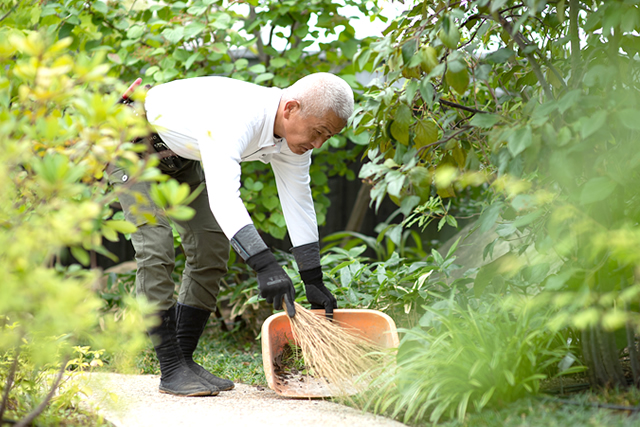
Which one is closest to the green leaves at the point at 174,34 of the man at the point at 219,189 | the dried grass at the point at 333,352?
the man at the point at 219,189

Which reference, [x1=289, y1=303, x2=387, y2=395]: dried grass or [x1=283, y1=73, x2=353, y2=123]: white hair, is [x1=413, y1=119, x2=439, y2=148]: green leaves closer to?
[x1=283, y1=73, x2=353, y2=123]: white hair

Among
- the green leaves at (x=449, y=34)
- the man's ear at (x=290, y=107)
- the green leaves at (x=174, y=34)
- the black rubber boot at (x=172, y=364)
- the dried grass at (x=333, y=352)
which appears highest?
the green leaves at (x=449, y=34)

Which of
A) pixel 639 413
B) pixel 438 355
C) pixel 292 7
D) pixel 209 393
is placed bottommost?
pixel 209 393

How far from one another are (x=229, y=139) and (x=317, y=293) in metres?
0.81

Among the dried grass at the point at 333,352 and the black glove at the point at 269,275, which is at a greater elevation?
the black glove at the point at 269,275

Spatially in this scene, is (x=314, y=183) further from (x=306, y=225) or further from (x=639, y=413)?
(x=639, y=413)

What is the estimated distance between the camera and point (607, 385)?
65.3 inches

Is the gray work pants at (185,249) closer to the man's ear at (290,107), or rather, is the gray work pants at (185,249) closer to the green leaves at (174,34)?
the man's ear at (290,107)

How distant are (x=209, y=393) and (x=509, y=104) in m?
1.74

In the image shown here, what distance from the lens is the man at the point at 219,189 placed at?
1961mm

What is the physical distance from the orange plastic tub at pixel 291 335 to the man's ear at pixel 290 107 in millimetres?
826

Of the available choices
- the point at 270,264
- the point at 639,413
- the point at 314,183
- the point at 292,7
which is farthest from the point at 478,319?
the point at 292,7

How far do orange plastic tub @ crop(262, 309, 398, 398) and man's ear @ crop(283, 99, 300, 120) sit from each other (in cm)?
83

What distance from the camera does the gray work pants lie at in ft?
7.29
